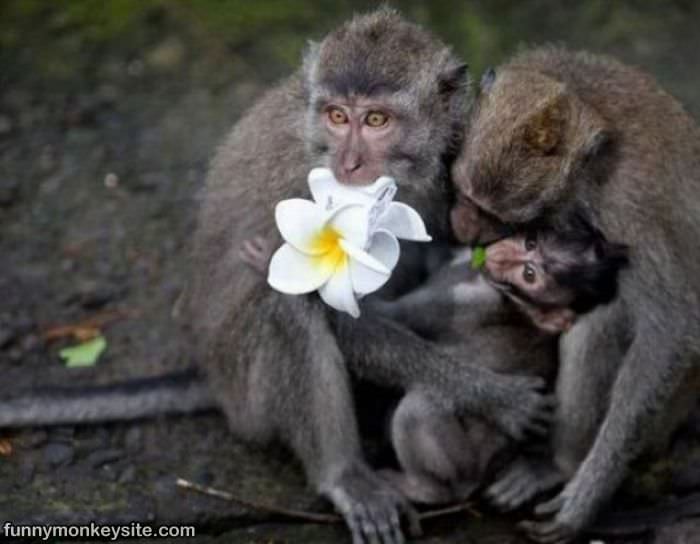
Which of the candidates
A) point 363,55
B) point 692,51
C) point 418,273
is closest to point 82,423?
point 418,273

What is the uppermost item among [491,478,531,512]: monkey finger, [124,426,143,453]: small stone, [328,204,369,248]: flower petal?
[328,204,369,248]: flower petal

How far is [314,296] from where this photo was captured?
7039 mm

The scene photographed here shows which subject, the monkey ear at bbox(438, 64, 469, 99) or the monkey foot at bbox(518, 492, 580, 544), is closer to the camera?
the monkey ear at bbox(438, 64, 469, 99)

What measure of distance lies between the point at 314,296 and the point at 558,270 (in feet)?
3.50

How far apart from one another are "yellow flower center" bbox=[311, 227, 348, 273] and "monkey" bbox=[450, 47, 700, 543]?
61 cm

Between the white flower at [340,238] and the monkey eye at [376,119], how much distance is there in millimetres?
271

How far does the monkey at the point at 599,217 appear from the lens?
21.5 ft

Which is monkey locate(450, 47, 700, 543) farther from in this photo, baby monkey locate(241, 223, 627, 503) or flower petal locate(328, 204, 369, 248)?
flower petal locate(328, 204, 369, 248)

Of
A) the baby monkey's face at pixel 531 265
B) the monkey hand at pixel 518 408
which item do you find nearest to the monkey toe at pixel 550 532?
the monkey hand at pixel 518 408

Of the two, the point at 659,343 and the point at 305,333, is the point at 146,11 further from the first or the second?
the point at 659,343

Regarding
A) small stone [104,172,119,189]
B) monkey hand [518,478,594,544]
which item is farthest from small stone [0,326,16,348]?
monkey hand [518,478,594,544]

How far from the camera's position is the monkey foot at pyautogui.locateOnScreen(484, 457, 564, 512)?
7.21 m

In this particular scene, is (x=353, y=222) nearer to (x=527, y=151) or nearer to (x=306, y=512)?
(x=527, y=151)

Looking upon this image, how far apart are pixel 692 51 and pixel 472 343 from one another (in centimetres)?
427
